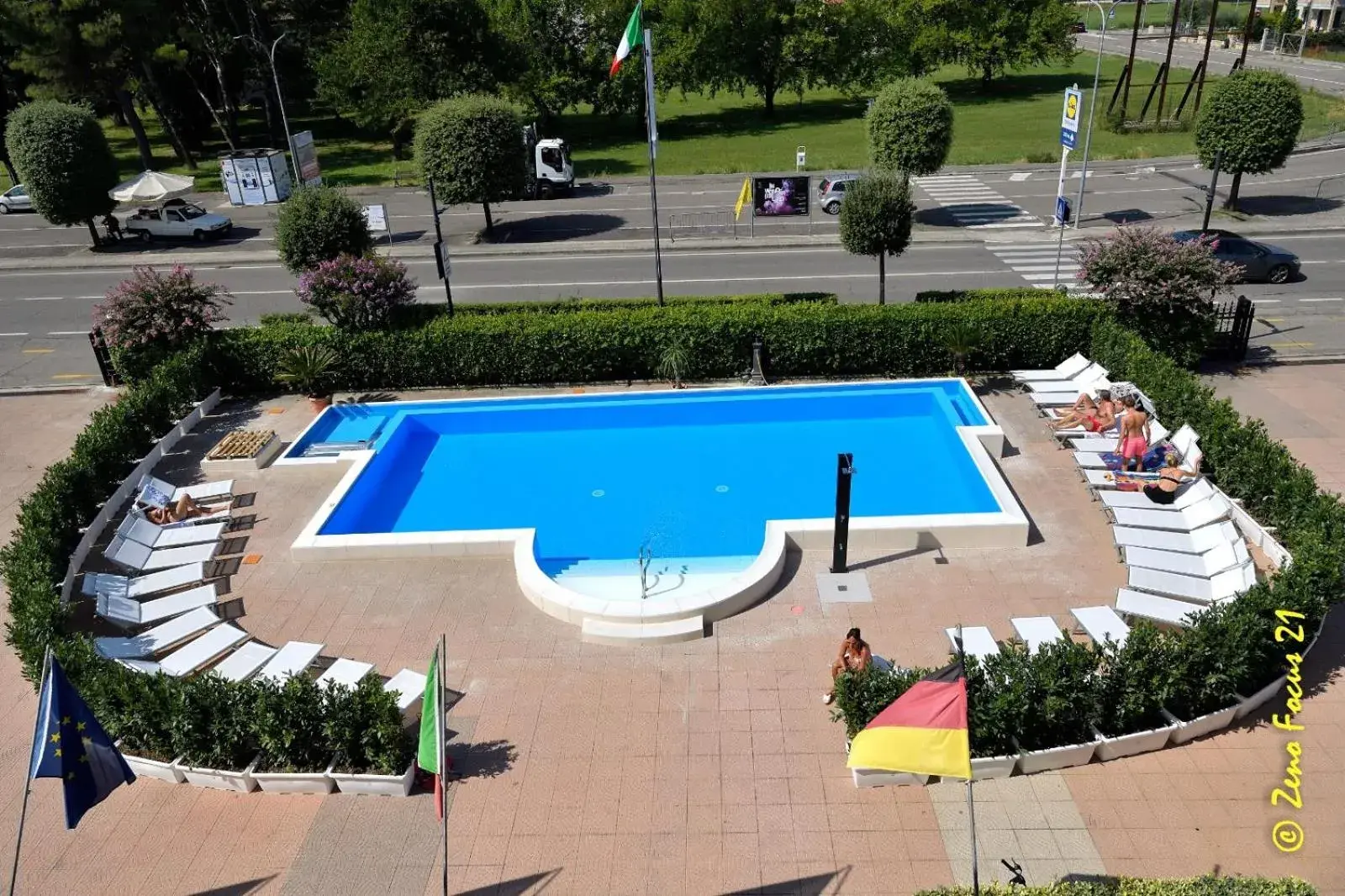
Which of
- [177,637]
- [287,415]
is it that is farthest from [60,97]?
[177,637]

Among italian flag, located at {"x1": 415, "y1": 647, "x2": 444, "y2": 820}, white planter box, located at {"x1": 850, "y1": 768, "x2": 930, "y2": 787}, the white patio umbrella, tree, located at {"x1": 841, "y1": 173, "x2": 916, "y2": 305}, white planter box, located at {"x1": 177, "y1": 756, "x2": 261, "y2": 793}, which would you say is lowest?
white planter box, located at {"x1": 850, "y1": 768, "x2": 930, "y2": 787}

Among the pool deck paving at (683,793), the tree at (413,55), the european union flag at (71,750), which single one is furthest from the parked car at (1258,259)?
the tree at (413,55)

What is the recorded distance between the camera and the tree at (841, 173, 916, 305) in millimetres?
19578

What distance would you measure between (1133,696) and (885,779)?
106 inches

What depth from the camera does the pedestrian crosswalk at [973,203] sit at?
32312 millimetres

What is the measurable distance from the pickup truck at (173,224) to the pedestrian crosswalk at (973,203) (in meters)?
27.8

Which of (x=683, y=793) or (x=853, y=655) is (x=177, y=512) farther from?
(x=853, y=655)

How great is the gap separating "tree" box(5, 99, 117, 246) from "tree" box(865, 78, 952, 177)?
2664 cm

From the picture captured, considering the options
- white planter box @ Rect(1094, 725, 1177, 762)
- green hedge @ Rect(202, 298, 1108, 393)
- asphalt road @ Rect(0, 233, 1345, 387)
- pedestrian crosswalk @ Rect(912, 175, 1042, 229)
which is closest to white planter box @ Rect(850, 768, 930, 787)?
white planter box @ Rect(1094, 725, 1177, 762)

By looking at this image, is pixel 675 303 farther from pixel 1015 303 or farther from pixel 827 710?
pixel 827 710

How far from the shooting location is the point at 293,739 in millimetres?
9250

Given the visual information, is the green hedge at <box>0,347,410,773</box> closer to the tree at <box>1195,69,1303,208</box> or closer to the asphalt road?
the asphalt road

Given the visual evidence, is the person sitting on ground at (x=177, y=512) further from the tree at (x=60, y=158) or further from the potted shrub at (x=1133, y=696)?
the tree at (x=60, y=158)

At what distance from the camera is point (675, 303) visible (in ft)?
69.7
